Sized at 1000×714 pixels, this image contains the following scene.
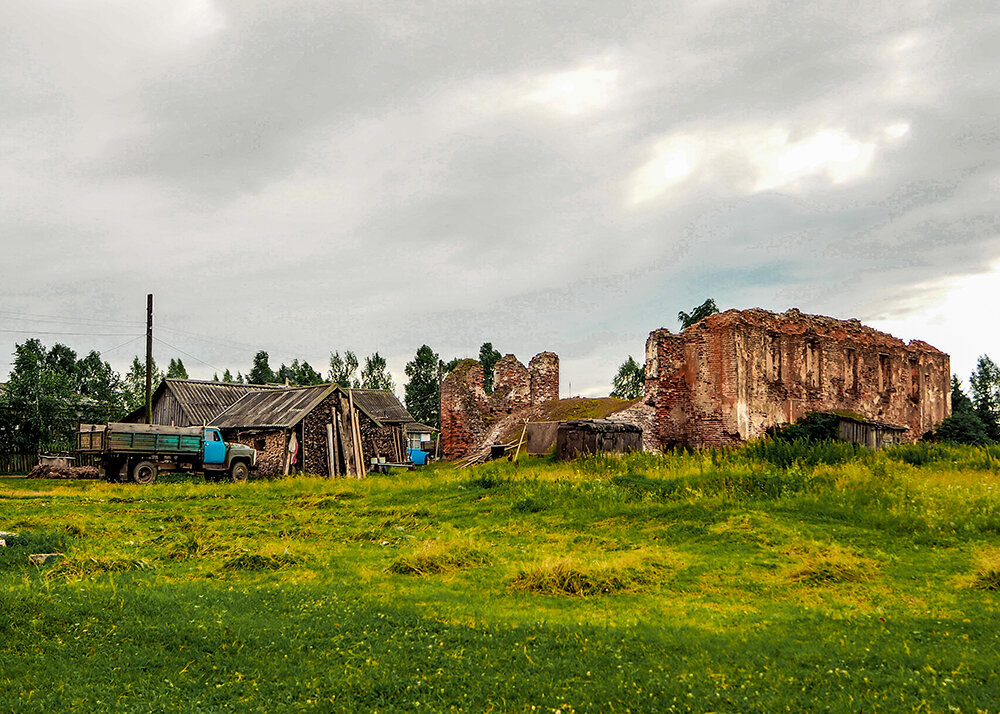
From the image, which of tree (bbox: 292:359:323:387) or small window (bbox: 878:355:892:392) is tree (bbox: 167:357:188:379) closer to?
tree (bbox: 292:359:323:387)

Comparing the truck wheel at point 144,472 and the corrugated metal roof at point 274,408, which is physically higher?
the corrugated metal roof at point 274,408

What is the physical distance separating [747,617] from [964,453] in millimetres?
14333

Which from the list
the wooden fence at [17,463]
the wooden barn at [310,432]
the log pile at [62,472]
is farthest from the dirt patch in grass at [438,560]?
the wooden fence at [17,463]

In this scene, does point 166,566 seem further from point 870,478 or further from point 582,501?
point 870,478

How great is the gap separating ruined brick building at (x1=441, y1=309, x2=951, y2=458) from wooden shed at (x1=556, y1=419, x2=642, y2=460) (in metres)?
3.06

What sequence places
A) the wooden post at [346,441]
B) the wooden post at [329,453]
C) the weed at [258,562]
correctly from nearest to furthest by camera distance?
the weed at [258,562]
the wooden post at [329,453]
the wooden post at [346,441]

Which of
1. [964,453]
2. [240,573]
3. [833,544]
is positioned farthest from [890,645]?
[964,453]

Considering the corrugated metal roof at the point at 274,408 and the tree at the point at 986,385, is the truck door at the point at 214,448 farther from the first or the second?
the tree at the point at 986,385

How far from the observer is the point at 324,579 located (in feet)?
30.1

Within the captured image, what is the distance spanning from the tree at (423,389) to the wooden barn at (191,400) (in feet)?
98.9

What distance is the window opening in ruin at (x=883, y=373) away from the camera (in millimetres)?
29656

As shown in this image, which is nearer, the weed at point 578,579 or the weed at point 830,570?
the weed at point 578,579

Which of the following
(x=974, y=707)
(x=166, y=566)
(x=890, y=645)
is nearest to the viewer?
(x=974, y=707)

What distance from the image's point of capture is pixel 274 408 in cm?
3108
